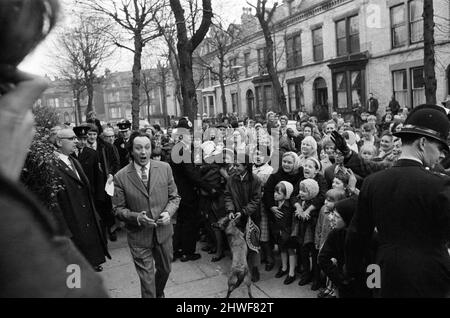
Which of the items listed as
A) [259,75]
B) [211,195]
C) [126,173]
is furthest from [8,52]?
[259,75]

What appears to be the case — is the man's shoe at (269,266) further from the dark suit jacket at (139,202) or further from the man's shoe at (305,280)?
the dark suit jacket at (139,202)

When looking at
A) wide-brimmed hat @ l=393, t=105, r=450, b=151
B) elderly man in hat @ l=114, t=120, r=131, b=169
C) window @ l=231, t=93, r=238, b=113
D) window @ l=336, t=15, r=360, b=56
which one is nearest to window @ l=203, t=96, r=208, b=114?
window @ l=231, t=93, r=238, b=113

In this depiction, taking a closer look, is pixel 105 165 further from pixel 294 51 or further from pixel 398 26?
pixel 294 51

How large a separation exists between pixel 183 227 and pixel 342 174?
2.85 m

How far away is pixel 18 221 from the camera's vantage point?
68 cm

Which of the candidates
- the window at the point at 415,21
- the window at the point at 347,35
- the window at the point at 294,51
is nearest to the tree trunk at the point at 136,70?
the window at the point at 415,21

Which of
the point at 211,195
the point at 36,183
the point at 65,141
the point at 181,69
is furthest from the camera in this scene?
the point at 181,69

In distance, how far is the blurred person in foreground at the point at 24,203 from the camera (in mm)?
672

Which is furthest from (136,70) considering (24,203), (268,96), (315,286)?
(268,96)

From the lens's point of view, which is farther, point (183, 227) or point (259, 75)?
point (259, 75)

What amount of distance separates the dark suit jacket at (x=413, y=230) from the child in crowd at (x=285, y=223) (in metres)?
2.87

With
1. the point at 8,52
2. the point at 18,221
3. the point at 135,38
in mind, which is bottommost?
the point at 18,221

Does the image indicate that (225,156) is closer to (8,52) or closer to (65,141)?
(65,141)

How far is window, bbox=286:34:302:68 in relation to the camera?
1182 inches
